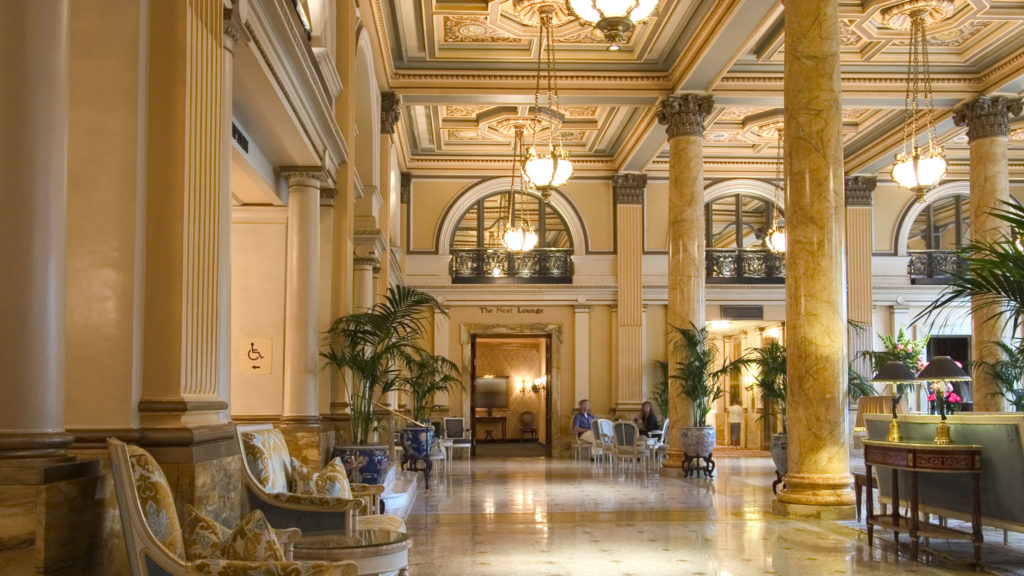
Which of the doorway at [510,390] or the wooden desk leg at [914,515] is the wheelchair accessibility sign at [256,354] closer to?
the wooden desk leg at [914,515]

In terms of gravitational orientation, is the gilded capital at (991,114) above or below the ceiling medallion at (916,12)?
below

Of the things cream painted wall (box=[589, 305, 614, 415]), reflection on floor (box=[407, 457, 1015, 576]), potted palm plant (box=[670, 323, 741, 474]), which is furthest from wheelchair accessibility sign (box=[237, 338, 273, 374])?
cream painted wall (box=[589, 305, 614, 415])

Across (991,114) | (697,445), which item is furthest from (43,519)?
(991,114)

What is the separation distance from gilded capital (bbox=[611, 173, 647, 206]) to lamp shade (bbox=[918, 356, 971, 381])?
13.7 metres

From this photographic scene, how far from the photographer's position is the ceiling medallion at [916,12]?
12453 millimetres

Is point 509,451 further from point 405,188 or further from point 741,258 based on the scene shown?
point 741,258

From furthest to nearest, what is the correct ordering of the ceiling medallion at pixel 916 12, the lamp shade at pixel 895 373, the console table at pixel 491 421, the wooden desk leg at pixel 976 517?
the console table at pixel 491 421
the ceiling medallion at pixel 916 12
the lamp shade at pixel 895 373
the wooden desk leg at pixel 976 517

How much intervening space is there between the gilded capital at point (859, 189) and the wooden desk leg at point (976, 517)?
1566 cm

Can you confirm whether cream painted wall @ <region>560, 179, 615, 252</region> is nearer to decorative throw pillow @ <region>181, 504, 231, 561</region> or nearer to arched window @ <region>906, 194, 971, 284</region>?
arched window @ <region>906, 194, 971, 284</region>

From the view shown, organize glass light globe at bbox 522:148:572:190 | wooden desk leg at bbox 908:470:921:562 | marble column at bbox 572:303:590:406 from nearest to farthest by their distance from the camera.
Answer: wooden desk leg at bbox 908:470:921:562 → glass light globe at bbox 522:148:572:190 → marble column at bbox 572:303:590:406

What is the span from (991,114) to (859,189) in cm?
621

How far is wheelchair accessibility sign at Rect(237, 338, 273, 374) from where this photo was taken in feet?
30.3

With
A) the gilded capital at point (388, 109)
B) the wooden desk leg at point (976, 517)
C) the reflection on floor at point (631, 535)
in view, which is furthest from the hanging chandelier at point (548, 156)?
the wooden desk leg at point (976, 517)

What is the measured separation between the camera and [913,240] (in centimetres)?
2302
